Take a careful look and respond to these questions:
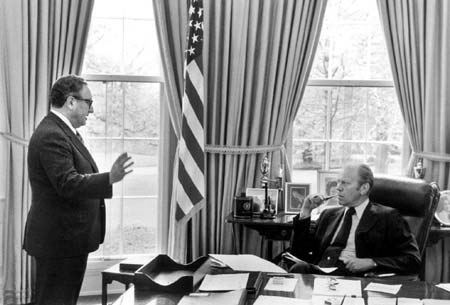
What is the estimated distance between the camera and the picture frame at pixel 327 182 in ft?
14.3

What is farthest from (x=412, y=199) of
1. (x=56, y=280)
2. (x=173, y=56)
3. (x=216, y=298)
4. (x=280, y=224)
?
(x=56, y=280)

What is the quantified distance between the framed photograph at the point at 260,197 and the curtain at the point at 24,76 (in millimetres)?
1466

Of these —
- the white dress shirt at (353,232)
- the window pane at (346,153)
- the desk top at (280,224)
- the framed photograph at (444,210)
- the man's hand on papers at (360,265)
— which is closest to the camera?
the man's hand on papers at (360,265)

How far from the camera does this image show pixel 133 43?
14.5ft

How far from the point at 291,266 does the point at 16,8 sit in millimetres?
2489

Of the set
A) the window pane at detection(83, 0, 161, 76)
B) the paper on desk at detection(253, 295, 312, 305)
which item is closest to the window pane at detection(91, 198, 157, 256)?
the window pane at detection(83, 0, 161, 76)

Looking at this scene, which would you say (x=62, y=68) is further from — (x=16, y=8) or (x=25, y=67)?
(x=16, y=8)

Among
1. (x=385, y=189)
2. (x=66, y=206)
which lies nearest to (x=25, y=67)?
(x=66, y=206)

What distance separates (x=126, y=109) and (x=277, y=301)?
2498 millimetres

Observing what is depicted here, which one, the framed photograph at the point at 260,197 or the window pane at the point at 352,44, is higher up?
the window pane at the point at 352,44

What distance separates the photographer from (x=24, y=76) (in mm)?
4086

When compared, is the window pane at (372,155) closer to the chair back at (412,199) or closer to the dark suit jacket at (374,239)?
the chair back at (412,199)

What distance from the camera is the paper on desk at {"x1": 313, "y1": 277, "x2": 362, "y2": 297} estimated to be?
242 centimetres

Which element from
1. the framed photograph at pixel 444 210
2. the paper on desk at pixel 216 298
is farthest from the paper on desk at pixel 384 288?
the framed photograph at pixel 444 210
